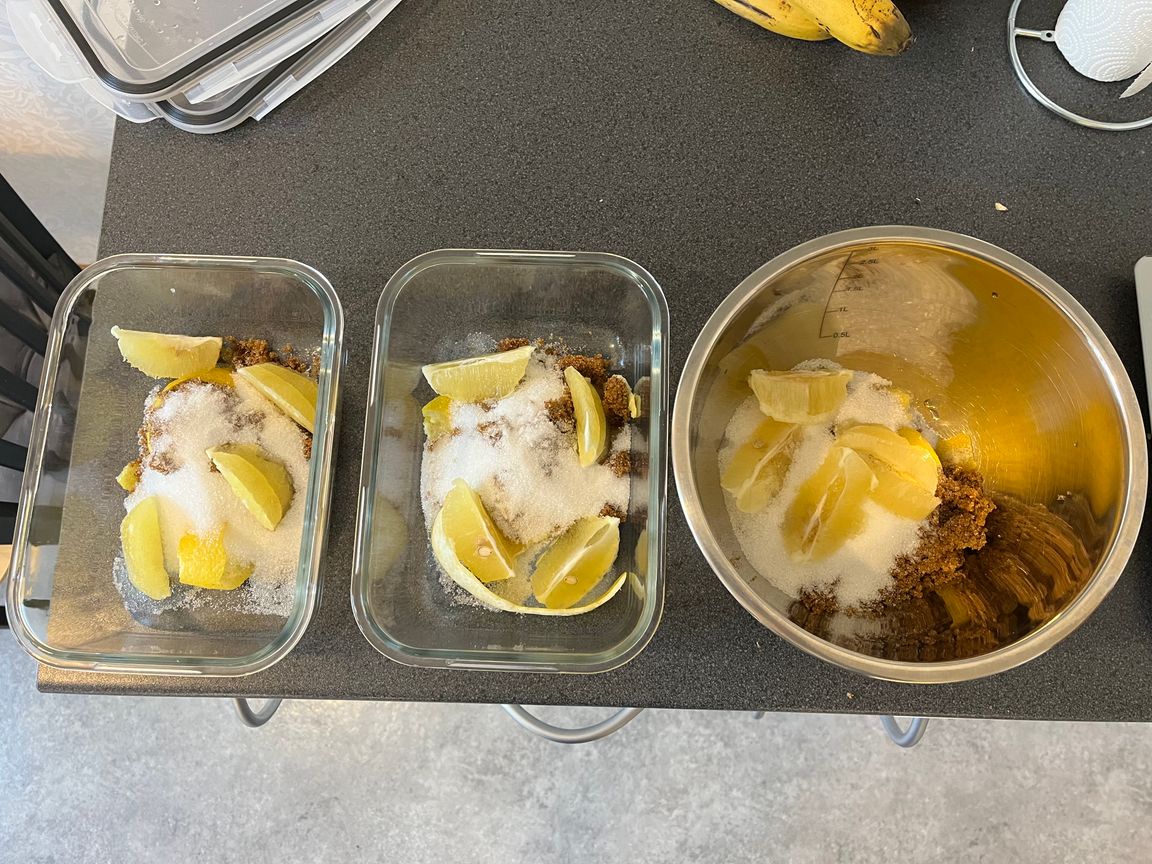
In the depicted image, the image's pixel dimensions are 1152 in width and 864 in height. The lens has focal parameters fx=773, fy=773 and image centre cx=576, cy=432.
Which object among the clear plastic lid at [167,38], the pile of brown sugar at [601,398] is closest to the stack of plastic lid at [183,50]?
the clear plastic lid at [167,38]

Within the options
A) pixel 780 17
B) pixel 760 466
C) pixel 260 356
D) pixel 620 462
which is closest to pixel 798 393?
pixel 760 466

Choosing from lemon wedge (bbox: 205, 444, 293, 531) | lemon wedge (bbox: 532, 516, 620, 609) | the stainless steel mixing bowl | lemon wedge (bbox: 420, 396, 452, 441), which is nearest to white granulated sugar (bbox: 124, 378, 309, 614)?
lemon wedge (bbox: 205, 444, 293, 531)

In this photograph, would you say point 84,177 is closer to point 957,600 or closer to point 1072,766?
point 957,600

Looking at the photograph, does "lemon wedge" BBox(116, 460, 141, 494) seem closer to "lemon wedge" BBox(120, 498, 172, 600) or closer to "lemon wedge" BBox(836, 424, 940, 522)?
"lemon wedge" BBox(120, 498, 172, 600)

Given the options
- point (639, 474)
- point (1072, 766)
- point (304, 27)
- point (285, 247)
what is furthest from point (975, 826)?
point (304, 27)

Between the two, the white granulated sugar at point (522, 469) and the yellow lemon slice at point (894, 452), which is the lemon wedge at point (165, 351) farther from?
the yellow lemon slice at point (894, 452)

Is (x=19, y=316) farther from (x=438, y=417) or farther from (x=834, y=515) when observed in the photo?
(x=834, y=515)
